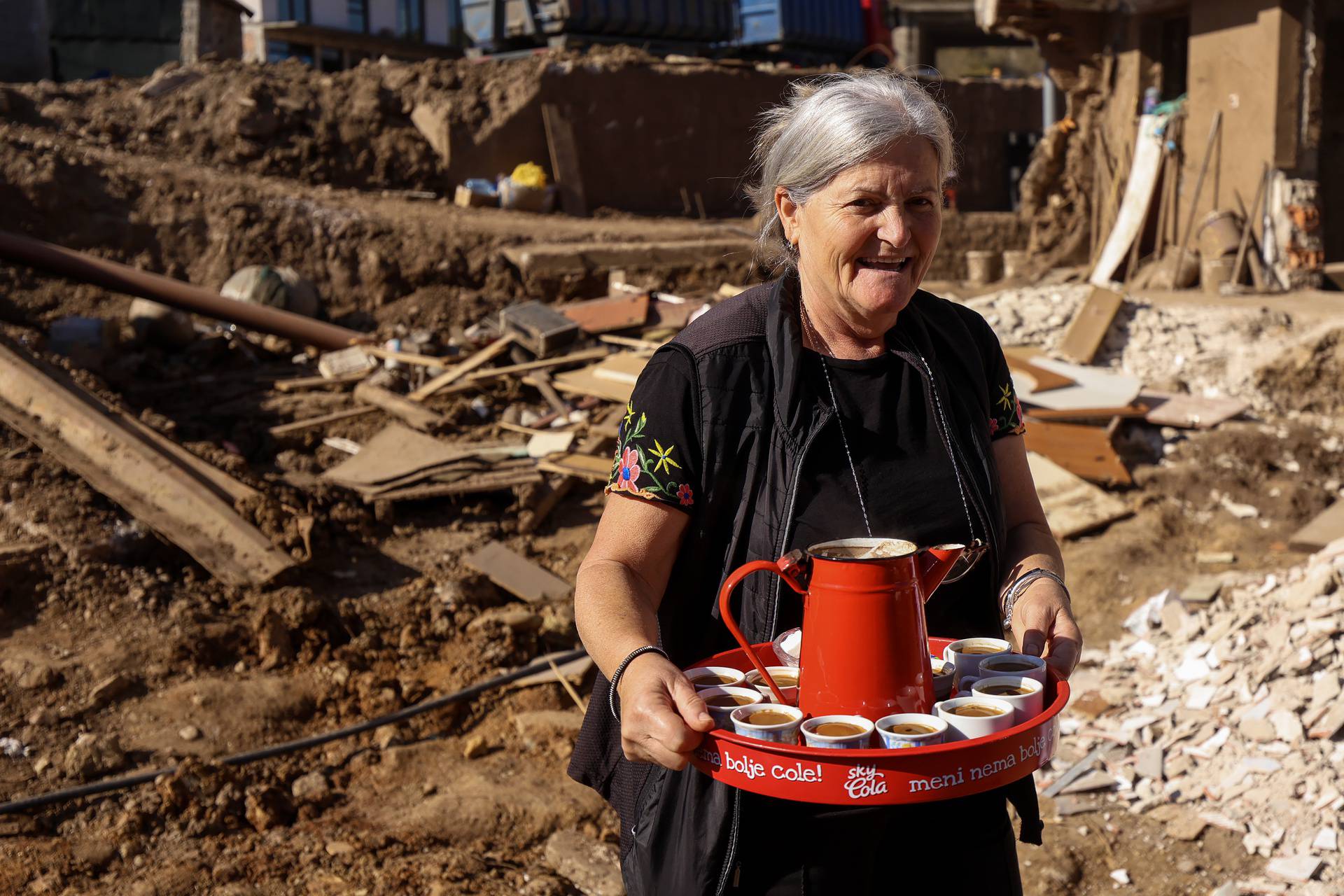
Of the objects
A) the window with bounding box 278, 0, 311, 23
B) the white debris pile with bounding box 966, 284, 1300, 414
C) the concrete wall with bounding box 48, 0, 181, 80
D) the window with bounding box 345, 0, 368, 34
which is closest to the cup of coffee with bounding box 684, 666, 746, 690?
the white debris pile with bounding box 966, 284, 1300, 414

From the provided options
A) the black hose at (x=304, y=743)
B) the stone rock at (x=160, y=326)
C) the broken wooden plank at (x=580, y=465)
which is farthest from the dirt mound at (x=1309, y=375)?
the stone rock at (x=160, y=326)

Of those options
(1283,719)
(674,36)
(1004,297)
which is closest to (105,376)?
(1004,297)

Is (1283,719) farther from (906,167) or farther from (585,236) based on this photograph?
(585,236)

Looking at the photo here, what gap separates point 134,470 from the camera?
668 centimetres

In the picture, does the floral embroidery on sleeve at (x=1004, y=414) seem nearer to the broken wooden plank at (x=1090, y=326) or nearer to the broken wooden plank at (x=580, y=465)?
the broken wooden plank at (x=580, y=465)

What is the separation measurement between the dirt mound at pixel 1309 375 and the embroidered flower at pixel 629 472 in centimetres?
796

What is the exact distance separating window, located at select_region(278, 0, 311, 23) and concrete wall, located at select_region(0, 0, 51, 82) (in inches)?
158

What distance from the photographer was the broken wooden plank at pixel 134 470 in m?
6.36

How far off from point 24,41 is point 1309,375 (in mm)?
20570

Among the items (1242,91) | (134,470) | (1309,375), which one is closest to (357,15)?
(1242,91)

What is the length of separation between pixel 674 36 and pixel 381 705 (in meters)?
17.6

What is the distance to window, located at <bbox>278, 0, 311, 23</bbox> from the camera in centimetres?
2083

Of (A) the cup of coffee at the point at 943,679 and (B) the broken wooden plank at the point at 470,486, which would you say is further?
(B) the broken wooden plank at the point at 470,486

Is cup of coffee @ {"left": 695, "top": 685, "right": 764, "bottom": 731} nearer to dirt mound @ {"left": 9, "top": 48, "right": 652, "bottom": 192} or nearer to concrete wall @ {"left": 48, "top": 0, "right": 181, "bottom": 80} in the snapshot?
dirt mound @ {"left": 9, "top": 48, "right": 652, "bottom": 192}
